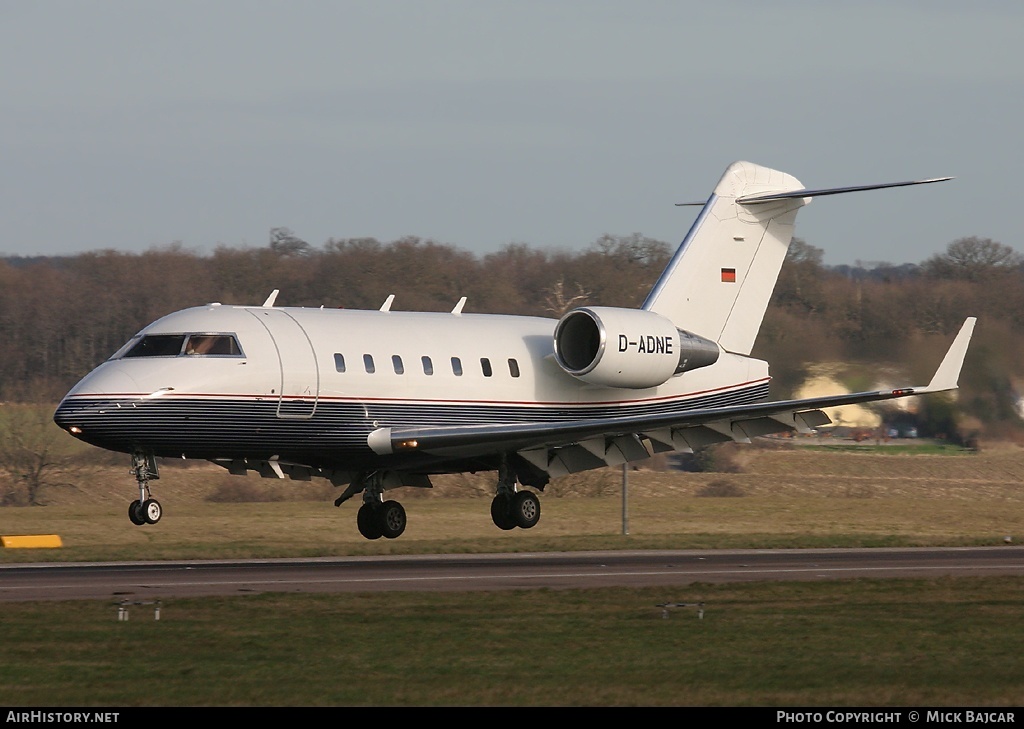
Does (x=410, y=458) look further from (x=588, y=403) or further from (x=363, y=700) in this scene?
(x=363, y=700)

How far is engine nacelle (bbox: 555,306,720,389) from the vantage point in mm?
30453

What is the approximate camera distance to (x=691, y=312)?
33.4m

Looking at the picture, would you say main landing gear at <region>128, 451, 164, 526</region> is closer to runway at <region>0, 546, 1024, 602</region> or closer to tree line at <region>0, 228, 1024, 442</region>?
runway at <region>0, 546, 1024, 602</region>

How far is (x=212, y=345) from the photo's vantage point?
27344 mm

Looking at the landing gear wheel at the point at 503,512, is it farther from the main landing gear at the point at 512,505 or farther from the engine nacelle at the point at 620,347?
the engine nacelle at the point at 620,347

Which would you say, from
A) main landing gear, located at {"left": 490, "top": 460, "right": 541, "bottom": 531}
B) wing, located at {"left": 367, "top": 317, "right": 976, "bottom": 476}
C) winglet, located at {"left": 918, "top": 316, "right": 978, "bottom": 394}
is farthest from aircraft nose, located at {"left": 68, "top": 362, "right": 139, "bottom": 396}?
winglet, located at {"left": 918, "top": 316, "right": 978, "bottom": 394}

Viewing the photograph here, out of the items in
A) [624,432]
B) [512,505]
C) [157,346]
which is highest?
[157,346]

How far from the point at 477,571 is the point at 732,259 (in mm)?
11534

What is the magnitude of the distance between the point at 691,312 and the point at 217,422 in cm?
1117

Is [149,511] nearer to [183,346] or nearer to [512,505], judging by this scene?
[183,346]

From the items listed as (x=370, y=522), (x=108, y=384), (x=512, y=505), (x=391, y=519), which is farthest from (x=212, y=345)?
(x=512, y=505)

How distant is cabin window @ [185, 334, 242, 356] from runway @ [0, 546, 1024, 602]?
12.0 feet
